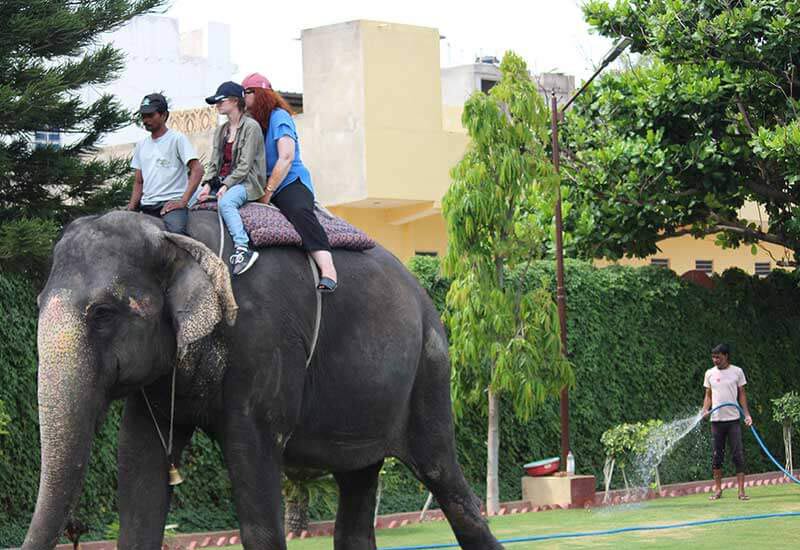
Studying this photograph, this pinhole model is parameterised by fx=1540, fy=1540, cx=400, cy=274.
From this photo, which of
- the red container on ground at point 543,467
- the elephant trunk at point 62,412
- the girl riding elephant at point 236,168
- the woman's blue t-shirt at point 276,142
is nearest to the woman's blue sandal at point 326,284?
the girl riding elephant at point 236,168

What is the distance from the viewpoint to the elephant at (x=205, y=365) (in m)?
6.37

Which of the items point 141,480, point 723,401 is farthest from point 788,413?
point 141,480

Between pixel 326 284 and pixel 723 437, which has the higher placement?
pixel 326 284

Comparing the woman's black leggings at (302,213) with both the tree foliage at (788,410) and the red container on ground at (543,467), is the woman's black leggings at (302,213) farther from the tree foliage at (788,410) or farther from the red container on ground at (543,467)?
the tree foliage at (788,410)

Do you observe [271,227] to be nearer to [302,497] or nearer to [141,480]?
[141,480]

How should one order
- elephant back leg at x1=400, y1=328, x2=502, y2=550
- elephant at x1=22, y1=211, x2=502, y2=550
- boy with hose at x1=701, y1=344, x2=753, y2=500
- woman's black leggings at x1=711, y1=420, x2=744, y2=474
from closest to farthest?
elephant at x1=22, y1=211, x2=502, y2=550, elephant back leg at x1=400, y1=328, x2=502, y2=550, woman's black leggings at x1=711, y1=420, x2=744, y2=474, boy with hose at x1=701, y1=344, x2=753, y2=500

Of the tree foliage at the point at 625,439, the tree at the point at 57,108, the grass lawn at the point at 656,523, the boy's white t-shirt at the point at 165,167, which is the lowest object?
the grass lawn at the point at 656,523

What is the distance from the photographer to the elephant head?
6285 millimetres

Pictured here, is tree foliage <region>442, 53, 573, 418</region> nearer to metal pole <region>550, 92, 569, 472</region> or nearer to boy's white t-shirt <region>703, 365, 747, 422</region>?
metal pole <region>550, 92, 569, 472</region>

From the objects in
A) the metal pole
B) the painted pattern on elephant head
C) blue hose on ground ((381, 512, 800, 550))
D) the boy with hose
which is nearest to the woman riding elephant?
the painted pattern on elephant head

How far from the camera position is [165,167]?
7559 mm

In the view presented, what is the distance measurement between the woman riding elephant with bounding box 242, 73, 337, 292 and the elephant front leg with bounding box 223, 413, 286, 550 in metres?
0.78

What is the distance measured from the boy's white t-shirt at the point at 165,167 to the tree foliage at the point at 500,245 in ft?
31.3

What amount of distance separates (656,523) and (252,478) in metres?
9.62
